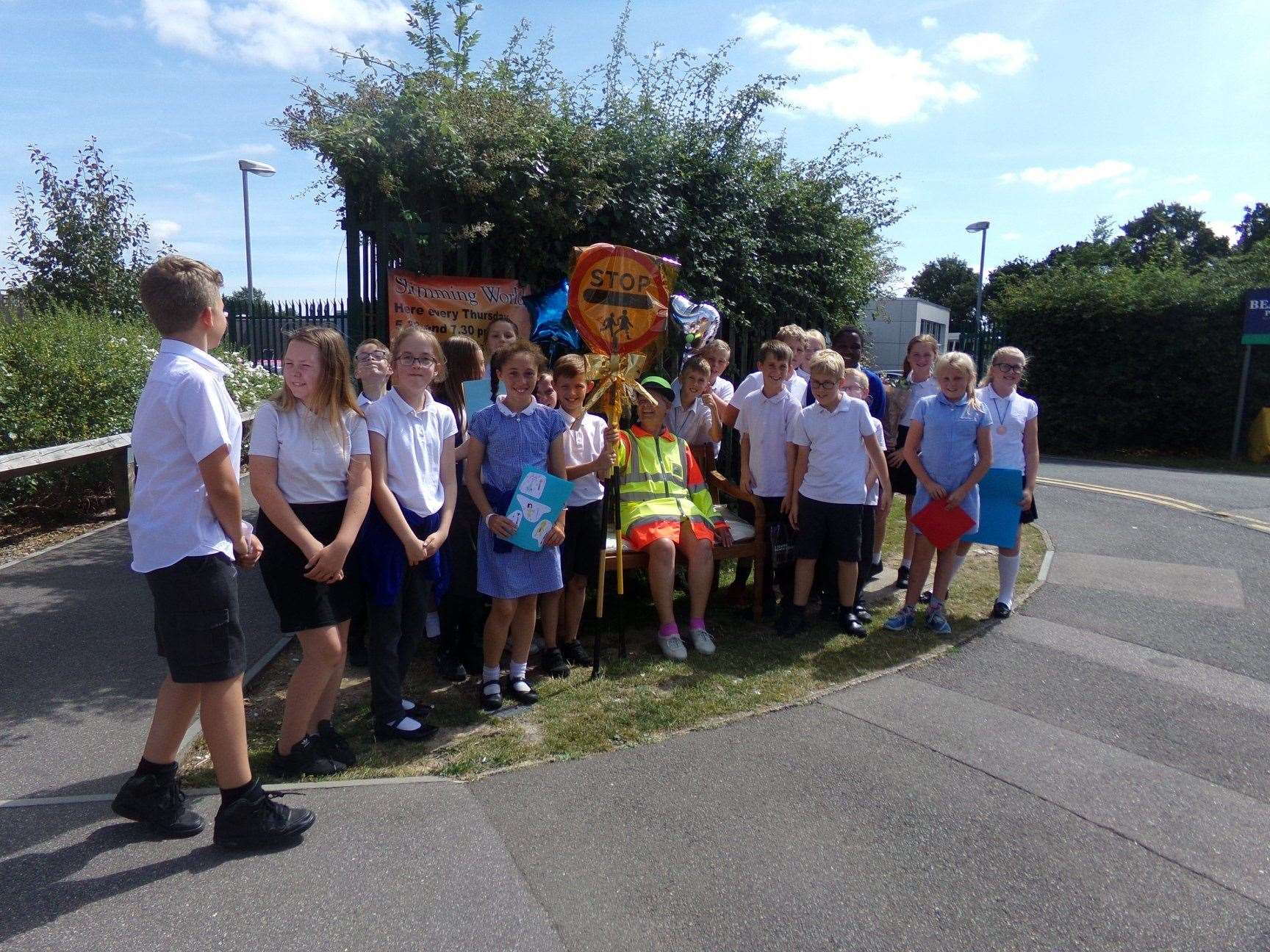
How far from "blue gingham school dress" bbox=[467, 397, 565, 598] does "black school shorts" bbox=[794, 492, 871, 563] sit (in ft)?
5.67

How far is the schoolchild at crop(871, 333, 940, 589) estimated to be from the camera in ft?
21.5

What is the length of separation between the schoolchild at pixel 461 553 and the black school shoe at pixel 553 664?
1.16ft

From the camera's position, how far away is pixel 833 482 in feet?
18.0

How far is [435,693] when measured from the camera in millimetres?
4625

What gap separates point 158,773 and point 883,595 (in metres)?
4.79

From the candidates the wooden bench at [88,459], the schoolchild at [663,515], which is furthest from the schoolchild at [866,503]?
the wooden bench at [88,459]

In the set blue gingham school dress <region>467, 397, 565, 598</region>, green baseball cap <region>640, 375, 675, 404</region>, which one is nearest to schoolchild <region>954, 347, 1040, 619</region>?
green baseball cap <region>640, 375, 675, 404</region>

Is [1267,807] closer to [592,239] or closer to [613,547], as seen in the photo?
[613,547]

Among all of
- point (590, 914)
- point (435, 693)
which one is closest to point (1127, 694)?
point (590, 914)

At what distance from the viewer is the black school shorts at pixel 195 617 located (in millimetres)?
2943

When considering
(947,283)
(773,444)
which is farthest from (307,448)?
(947,283)

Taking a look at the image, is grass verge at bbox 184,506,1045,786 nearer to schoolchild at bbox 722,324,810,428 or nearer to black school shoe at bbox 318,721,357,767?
black school shoe at bbox 318,721,357,767

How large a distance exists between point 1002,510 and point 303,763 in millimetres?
4410

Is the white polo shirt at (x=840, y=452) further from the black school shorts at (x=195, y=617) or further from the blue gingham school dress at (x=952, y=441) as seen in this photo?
the black school shorts at (x=195, y=617)
